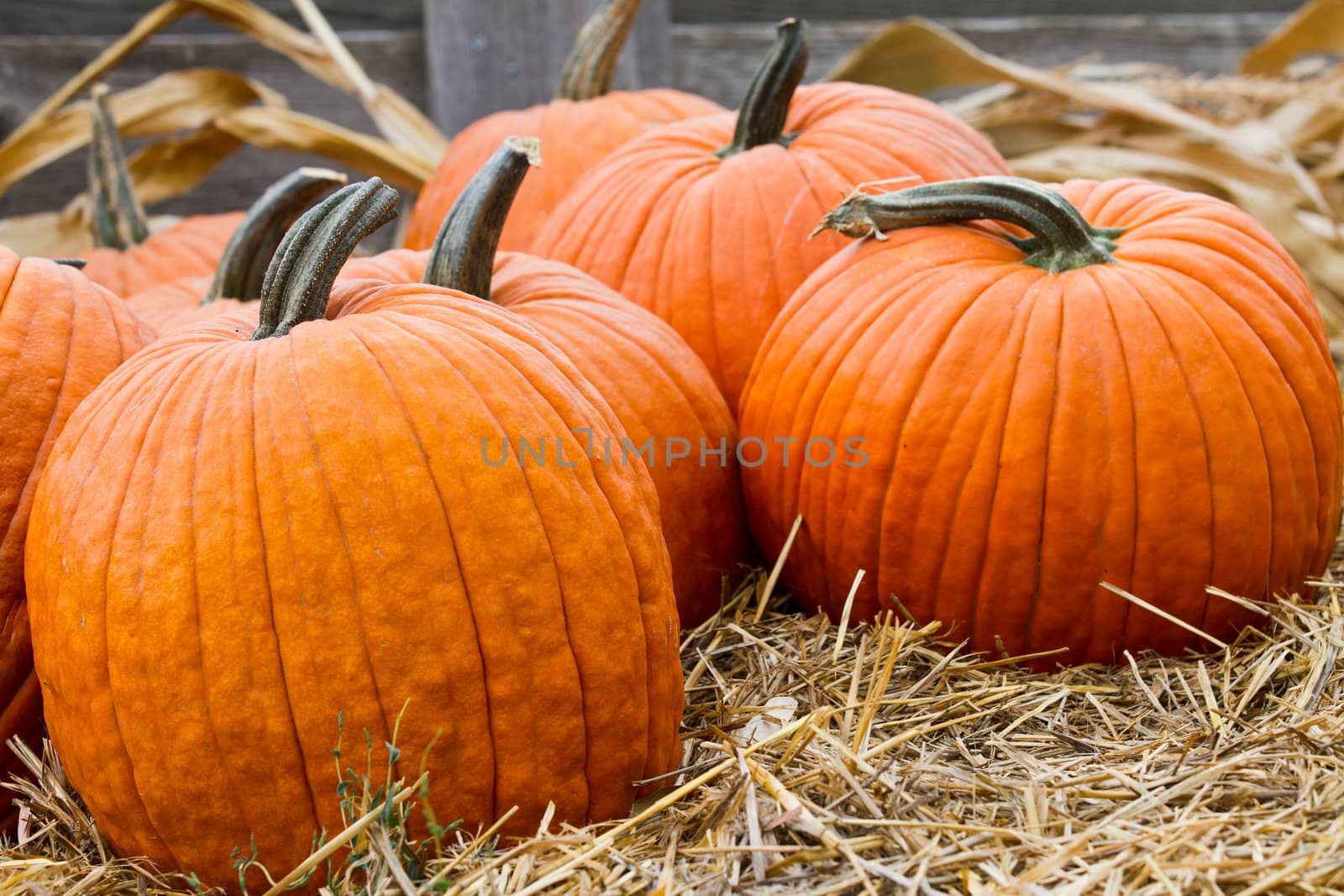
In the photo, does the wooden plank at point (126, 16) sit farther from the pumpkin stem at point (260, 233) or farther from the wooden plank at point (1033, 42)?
the pumpkin stem at point (260, 233)

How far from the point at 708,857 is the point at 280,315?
3.10 feet

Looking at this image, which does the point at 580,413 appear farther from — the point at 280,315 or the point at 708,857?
the point at 708,857

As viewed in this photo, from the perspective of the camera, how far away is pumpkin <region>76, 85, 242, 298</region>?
3420 millimetres

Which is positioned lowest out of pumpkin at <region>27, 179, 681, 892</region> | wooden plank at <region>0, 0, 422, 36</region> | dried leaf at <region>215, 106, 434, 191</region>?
pumpkin at <region>27, 179, 681, 892</region>

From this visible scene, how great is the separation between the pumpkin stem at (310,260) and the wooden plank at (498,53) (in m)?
2.97

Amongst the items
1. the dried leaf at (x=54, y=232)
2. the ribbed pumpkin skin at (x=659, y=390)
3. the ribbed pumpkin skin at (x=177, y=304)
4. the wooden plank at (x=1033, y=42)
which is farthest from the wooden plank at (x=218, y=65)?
the ribbed pumpkin skin at (x=659, y=390)

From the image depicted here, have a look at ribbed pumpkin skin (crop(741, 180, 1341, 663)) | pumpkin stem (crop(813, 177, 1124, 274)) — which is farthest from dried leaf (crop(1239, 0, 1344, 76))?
pumpkin stem (crop(813, 177, 1124, 274))

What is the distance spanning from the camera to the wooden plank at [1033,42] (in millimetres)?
5125

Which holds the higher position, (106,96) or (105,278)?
(106,96)

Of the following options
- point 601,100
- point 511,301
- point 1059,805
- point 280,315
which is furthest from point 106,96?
point 1059,805

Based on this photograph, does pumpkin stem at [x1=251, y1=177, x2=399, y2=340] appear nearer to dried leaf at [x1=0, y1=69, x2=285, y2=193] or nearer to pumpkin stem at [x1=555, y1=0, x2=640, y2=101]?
pumpkin stem at [x1=555, y1=0, x2=640, y2=101]

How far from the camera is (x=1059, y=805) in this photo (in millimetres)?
1569

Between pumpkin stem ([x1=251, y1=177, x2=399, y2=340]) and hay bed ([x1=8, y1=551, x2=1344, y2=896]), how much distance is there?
2.20 ft

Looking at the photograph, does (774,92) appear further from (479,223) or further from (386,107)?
(386,107)
